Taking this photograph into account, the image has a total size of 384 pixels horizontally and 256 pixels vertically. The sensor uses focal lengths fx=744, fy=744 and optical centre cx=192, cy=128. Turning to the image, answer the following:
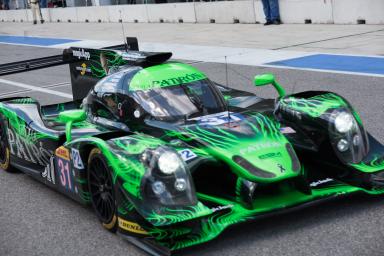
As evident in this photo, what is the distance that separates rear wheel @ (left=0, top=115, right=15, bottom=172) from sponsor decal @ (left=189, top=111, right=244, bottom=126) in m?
2.66

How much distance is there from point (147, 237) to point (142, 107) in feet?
5.42

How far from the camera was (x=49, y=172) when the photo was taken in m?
6.85

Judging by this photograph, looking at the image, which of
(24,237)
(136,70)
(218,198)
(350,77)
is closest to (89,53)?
(136,70)

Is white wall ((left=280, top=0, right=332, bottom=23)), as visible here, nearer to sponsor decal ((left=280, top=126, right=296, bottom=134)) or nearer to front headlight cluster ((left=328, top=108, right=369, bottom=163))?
sponsor decal ((left=280, top=126, right=296, bottom=134))

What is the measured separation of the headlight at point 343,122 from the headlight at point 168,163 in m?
1.54

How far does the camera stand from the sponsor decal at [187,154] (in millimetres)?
5637

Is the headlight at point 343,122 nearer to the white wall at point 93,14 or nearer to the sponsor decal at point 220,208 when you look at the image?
the sponsor decal at point 220,208

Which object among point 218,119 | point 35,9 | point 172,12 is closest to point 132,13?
point 172,12

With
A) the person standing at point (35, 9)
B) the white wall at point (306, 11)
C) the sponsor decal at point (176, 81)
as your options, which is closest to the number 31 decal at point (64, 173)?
the sponsor decal at point (176, 81)

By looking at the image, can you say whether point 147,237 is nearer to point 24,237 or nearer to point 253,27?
point 24,237

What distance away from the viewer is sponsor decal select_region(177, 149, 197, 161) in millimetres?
5637

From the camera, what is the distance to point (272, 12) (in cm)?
2133

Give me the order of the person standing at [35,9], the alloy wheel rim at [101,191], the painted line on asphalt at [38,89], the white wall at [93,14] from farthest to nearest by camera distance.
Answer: the person standing at [35,9] → the white wall at [93,14] → the painted line on asphalt at [38,89] → the alloy wheel rim at [101,191]

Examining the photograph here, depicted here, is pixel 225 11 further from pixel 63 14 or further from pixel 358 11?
pixel 63 14
